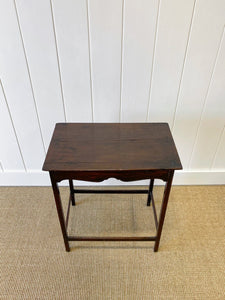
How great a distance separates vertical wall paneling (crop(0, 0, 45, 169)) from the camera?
3.57 ft

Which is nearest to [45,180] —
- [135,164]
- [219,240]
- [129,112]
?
[129,112]

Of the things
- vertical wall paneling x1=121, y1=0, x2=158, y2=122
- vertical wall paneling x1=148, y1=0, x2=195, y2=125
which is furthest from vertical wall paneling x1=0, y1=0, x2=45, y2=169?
vertical wall paneling x1=148, y1=0, x2=195, y2=125

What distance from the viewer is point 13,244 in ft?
4.28

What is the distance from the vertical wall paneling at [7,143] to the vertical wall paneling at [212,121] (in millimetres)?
1175

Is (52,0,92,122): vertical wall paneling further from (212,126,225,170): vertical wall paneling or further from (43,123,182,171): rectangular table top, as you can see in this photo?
(212,126,225,170): vertical wall paneling

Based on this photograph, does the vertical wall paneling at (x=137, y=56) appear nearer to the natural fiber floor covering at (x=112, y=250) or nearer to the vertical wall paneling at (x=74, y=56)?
the vertical wall paneling at (x=74, y=56)

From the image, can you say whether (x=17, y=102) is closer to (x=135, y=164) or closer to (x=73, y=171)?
(x=73, y=171)

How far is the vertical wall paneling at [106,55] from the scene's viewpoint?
1.05m

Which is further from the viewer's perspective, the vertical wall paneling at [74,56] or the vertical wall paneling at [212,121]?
the vertical wall paneling at [212,121]

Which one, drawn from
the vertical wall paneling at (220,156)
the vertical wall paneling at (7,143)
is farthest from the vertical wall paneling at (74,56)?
the vertical wall paneling at (220,156)

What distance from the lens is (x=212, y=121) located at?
1.39m

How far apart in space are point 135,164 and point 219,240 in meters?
0.81

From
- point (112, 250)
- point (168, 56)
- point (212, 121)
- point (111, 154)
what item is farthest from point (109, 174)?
point (212, 121)

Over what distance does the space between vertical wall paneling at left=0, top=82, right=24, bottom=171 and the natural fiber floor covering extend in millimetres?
202
